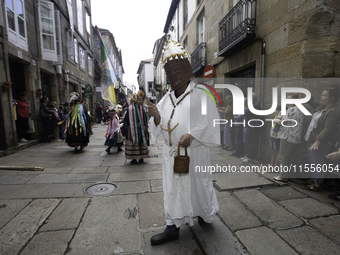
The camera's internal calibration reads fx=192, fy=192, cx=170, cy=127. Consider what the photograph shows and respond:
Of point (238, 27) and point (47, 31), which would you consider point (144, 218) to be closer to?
point (238, 27)

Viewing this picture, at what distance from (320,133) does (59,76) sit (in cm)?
1114

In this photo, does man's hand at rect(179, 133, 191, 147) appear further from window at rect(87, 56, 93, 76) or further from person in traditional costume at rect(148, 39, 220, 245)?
window at rect(87, 56, 93, 76)

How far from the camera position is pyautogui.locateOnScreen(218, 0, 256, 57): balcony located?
5.28m

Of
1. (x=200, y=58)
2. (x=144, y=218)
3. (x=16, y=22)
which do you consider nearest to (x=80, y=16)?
(x=16, y=22)

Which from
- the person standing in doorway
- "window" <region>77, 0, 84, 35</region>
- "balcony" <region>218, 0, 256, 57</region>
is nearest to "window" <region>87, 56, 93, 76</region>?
"window" <region>77, 0, 84, 35</region>

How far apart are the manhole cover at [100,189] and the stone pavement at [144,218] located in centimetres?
9

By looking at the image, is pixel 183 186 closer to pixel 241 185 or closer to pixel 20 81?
pixel 241 185

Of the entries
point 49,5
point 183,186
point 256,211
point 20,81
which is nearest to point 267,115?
point 256,211

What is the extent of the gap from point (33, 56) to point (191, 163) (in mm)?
8533

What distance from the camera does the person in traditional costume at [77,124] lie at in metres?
5.96

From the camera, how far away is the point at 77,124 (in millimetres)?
5980

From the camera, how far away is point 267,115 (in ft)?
15.8

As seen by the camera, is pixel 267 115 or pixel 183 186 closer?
pixel 183 186

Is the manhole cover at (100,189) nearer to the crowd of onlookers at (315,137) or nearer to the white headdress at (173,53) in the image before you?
the white headdress at (173,53)
